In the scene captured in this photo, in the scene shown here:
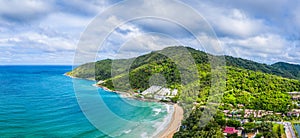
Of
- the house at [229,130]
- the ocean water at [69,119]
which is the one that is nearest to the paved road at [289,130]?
the house at [229,130]

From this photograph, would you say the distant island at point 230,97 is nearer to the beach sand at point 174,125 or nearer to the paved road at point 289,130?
the paved road at point 289,130

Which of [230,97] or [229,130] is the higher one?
[230,97]

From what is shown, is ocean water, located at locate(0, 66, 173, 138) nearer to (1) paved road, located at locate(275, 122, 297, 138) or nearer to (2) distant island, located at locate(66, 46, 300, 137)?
(2) distant island, located at locate(66, 46, 300, 137)

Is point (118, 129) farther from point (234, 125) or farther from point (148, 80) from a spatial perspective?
point (148, 80)

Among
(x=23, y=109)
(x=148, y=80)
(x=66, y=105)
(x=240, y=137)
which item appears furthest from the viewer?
(x=148, y=80)

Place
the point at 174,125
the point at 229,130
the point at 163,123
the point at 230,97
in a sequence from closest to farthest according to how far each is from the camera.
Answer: the point at 229,130 → the point at 174,125 → the point at 163,123 → the point at 230,97

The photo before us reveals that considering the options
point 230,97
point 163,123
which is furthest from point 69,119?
point 230,97

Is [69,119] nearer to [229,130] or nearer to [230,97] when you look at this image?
[229,130]

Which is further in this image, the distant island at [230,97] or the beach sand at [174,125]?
the beach sand at [174,125]

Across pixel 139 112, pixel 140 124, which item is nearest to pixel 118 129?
pixel 140 124
